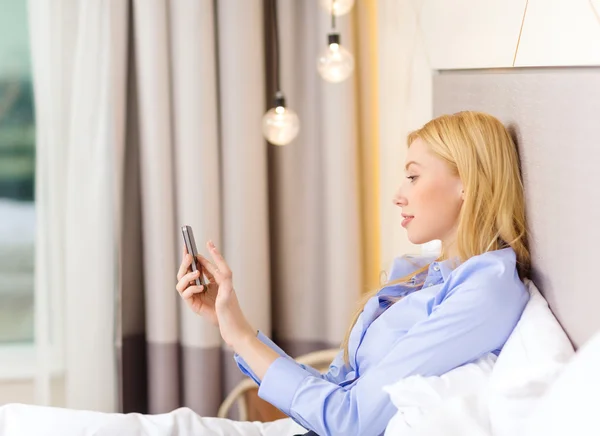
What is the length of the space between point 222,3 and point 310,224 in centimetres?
71

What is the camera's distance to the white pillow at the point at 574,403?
77cm

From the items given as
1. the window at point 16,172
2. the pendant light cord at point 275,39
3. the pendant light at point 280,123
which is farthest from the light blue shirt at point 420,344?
the window at point 16,172

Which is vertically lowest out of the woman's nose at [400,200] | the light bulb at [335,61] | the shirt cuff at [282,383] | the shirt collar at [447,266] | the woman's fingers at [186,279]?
the shirt cuff at [282,383]

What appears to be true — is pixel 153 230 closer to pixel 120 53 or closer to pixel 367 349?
pixel 120 53

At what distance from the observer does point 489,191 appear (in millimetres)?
1319

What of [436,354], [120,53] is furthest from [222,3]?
[436,354]

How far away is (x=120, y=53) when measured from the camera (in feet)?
7.53

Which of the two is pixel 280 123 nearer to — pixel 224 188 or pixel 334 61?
pixel 334 61

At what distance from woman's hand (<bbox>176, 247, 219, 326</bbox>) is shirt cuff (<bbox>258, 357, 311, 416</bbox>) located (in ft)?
0.65

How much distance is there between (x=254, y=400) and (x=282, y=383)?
1.08m

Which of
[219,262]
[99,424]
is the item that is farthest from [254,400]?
[219,262]

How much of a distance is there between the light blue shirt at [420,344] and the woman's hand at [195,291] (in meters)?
0.23

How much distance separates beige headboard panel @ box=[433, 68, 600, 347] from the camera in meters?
1.01

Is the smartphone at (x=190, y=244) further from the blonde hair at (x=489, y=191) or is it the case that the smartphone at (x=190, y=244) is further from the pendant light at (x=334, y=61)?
the pendant light at (x=334, y=61)
